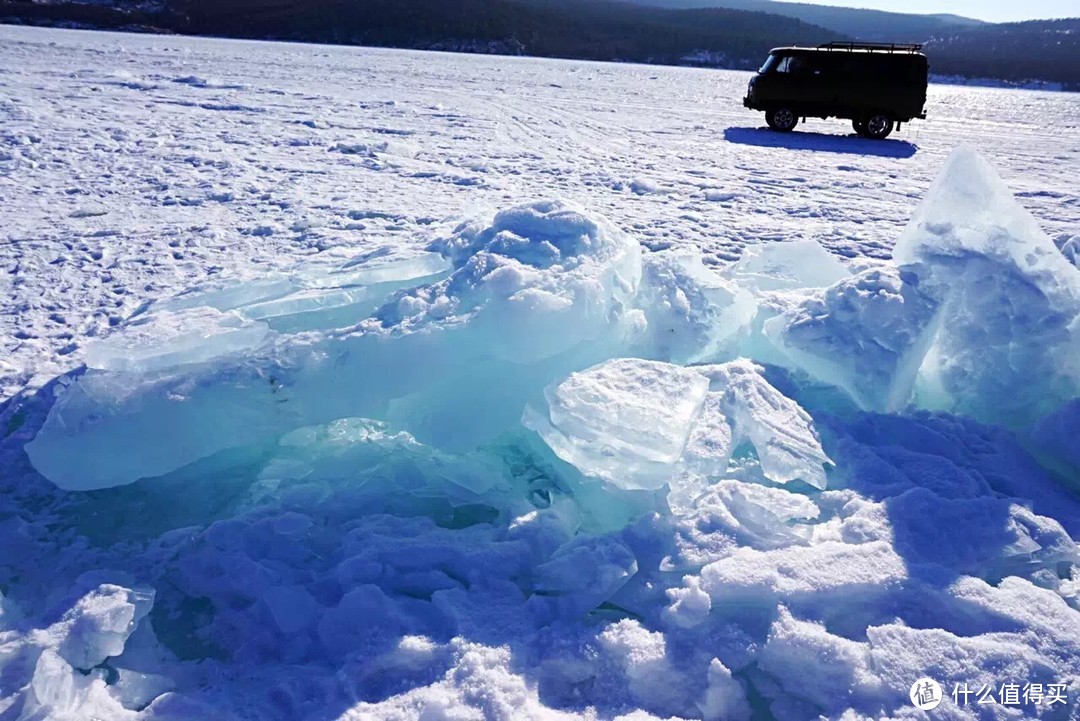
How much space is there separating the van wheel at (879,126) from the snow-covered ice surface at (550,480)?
9.03m

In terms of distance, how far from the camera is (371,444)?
2.53 meters

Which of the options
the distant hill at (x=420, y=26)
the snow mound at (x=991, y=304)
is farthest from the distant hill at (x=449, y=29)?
the snow mound at (x=991, y=304)

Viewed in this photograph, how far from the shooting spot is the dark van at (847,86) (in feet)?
36.4

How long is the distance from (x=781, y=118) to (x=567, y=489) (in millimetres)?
11116

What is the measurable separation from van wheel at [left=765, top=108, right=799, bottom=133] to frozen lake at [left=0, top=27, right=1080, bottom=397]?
1.62 ft

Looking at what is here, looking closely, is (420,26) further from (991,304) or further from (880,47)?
(991,304)

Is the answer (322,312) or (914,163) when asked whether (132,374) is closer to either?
(322,312)

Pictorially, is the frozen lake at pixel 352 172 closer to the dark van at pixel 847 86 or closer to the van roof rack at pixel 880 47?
the dark van at pixel 847 86

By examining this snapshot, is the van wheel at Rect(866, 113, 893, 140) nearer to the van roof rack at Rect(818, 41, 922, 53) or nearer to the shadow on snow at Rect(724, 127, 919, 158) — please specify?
the shadow on snow at Rect(724, 127, 919, 158)
